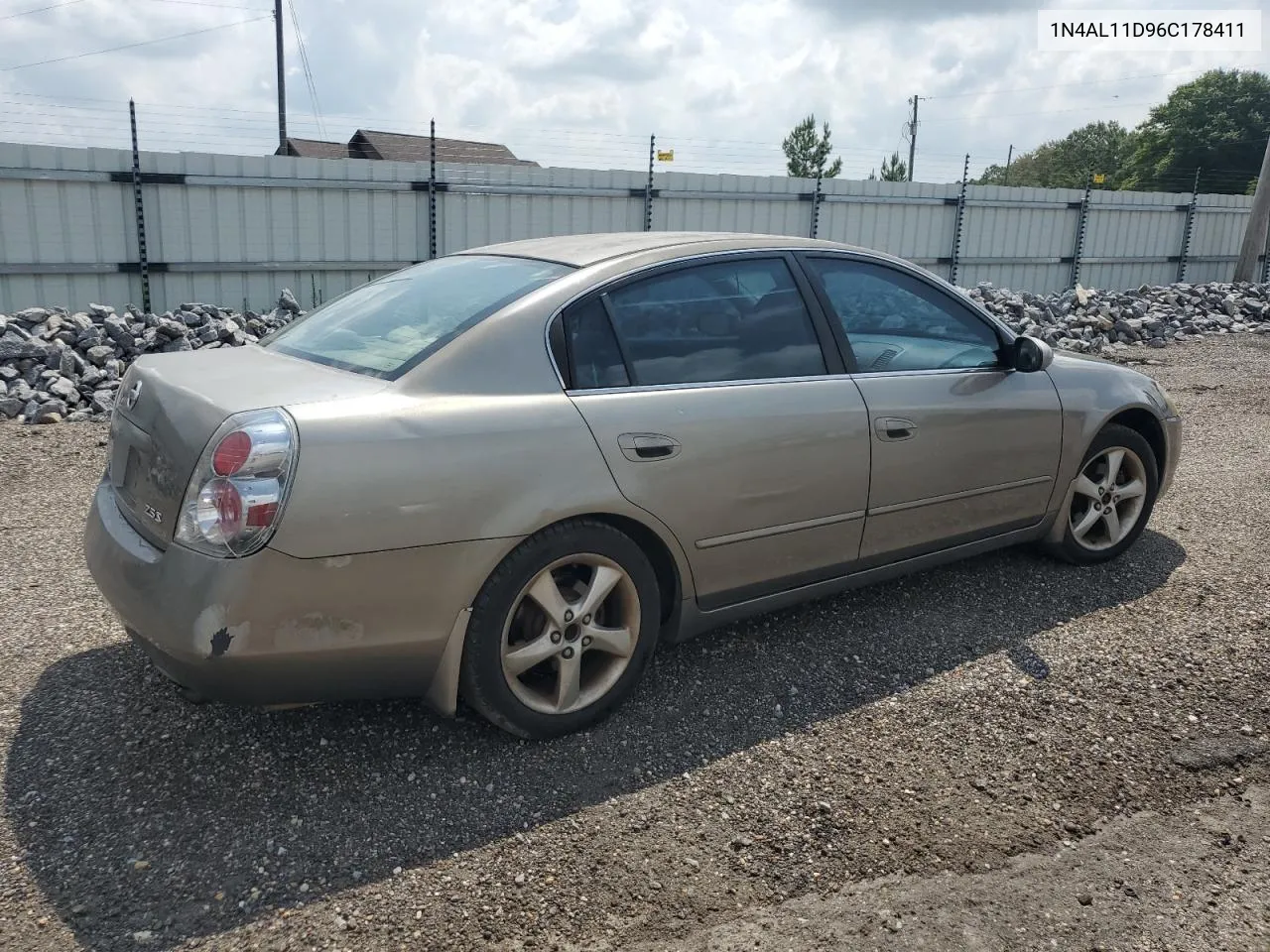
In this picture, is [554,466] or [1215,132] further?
[1215,132]

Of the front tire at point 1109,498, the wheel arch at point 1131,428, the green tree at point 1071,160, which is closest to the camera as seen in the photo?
the wheel arch at point 1131,428

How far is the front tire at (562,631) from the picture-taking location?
119 inches

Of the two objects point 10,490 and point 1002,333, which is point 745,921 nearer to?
point 1002,333

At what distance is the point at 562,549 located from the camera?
309cm

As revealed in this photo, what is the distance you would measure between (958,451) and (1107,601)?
43.1 inches

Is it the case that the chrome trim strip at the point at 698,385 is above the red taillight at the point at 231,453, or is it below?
above

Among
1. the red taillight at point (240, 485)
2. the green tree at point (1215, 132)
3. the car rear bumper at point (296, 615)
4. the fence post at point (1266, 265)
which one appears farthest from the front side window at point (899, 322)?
the green tree at point (1215, 132)

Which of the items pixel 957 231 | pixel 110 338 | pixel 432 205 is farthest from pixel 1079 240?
pixel 110 338

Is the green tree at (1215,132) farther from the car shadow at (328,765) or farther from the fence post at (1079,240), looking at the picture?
the car shadow at (328,765)

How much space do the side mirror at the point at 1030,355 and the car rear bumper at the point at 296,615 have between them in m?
2.44

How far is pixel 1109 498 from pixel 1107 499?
13 mm

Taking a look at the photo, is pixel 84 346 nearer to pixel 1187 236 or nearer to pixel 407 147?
pixel 1187 236

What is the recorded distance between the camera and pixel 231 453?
8.84ft

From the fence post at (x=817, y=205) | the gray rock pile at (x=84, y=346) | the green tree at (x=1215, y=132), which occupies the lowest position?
the gray rock pile at (x=84, y=346)
